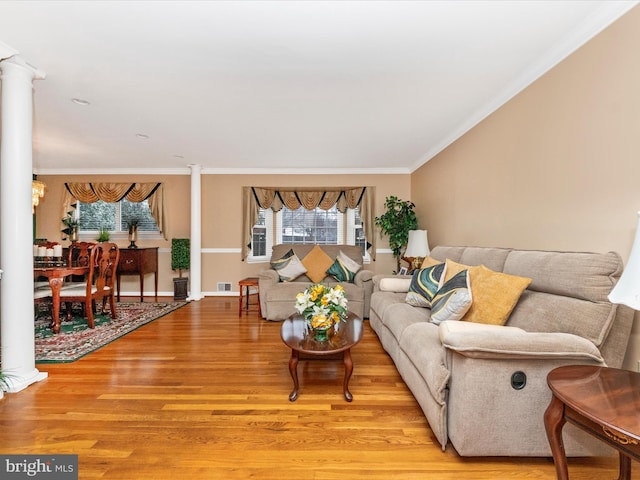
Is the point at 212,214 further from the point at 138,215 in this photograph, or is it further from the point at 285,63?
the point at 285,63

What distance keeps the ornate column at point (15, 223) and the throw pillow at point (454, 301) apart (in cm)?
314

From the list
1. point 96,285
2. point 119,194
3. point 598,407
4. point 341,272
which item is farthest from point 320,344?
point 119,194

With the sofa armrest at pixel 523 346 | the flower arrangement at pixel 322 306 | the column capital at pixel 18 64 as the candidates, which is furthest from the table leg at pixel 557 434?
the column capital at pixel 18 64

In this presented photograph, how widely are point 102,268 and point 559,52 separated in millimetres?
5136

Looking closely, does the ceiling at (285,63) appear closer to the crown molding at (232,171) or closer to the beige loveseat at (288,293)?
the crown molding at (232,171)

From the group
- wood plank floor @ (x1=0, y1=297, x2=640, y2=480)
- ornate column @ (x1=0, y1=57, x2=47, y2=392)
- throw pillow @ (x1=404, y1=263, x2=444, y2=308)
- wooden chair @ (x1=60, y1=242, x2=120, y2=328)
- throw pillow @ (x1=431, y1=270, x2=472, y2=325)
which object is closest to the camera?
wood plank floor @ (x1=0, y1=297, x2=640, y2=480)

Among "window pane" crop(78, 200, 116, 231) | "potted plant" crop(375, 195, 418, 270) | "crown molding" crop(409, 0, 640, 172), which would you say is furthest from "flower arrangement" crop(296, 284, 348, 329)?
"window pane" crop(78, 200, 116, 231)

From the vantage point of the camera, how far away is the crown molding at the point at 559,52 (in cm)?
169

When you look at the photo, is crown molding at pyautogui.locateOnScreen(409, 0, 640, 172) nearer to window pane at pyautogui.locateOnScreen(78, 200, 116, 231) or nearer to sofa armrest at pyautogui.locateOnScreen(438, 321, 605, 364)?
sofa armrest at pyautogui.locateOnScreen(438, 321, 605, 364)

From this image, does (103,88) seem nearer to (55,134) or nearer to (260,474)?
(55,134)

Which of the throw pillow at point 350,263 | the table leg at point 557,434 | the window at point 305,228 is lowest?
the table leg at point 557,434

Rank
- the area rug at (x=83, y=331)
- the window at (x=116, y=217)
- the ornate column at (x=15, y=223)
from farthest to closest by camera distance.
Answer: the window at (x=116, y=217)
the area rug at (x=83, y=331)
the ornate column at (x=15, y=223)

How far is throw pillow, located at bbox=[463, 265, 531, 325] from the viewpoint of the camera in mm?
1925

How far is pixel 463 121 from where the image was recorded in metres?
3.39
